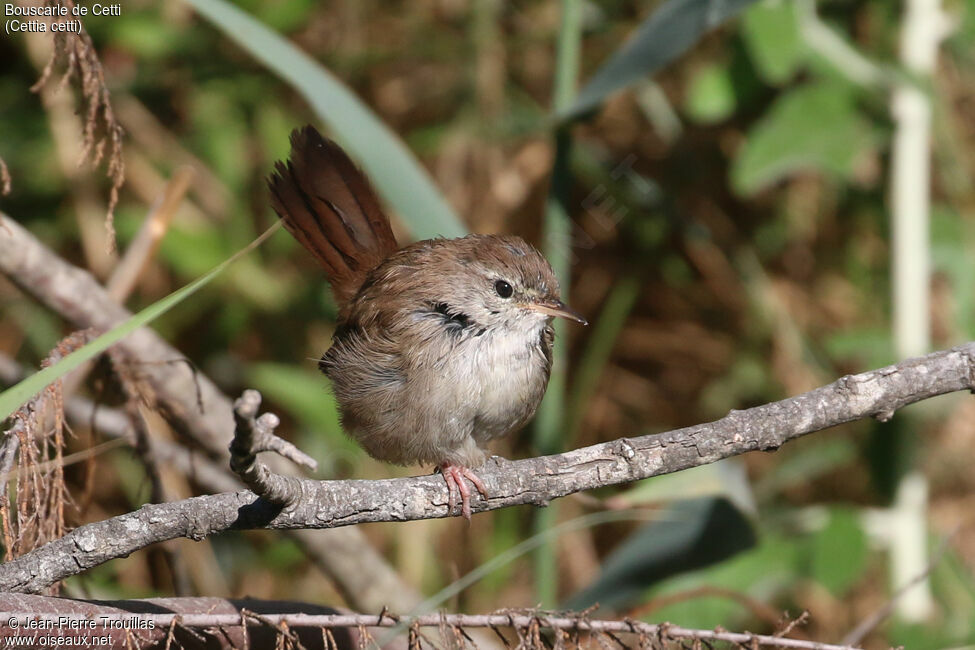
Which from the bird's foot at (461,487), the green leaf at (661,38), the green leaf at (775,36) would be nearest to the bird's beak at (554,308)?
the green leaf at (661,38)

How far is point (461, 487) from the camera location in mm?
1978

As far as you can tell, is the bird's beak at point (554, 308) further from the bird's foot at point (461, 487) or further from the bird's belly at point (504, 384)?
the bird's foot at point (461, 487)

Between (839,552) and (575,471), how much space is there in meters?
1.75

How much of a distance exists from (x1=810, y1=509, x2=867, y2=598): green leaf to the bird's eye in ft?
4.48

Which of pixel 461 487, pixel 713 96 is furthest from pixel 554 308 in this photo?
pixel 713 96

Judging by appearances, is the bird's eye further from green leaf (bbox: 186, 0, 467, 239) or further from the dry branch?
the dry branch

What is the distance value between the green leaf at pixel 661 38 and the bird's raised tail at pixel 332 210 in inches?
30.0

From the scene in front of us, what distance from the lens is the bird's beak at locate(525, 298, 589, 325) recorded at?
2.65 m

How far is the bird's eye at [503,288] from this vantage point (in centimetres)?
270

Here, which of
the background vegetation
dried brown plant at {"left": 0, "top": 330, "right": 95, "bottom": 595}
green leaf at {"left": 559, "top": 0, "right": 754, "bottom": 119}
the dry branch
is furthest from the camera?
the background vegetation

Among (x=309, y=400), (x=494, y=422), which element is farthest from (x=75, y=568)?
(x=309, y=400)

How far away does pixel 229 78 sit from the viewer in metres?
4.34

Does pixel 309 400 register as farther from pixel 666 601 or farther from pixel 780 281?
pixel 780 281

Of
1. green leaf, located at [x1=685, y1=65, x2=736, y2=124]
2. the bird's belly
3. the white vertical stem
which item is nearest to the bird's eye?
the bird's belly
